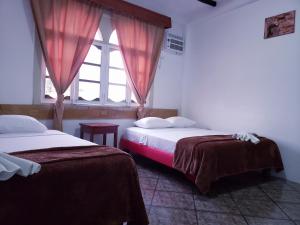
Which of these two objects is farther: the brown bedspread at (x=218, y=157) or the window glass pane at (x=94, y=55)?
the window glass pane at (x=94, y=55)

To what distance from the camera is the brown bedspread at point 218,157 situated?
7.97 ft

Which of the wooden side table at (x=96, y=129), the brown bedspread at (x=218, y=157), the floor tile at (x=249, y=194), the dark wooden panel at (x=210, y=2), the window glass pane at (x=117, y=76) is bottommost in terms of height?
the floor tile at (x=249, y=194)

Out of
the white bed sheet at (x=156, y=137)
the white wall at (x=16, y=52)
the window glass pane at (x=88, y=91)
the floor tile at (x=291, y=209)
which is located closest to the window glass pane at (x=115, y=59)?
the window glass pane at (x=88, y=91)

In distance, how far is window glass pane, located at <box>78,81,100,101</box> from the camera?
3.53 m

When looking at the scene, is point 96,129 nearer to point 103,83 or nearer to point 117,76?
point 103,83

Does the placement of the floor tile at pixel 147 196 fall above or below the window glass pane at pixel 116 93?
below

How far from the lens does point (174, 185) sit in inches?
108

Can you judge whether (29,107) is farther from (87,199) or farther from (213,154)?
(213,154)

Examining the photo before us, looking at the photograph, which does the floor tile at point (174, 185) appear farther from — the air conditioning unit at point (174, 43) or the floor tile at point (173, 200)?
the air conditioning unit at point (174, 43)

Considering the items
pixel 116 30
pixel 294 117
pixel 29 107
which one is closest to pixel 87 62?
pixel 116 30

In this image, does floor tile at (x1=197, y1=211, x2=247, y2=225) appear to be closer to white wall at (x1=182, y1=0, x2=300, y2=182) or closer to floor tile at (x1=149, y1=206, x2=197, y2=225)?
floor tile at (x1=149, y1=206, x2=197, y2=225)

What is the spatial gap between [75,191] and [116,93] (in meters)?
2.59

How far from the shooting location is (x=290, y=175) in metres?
3.09

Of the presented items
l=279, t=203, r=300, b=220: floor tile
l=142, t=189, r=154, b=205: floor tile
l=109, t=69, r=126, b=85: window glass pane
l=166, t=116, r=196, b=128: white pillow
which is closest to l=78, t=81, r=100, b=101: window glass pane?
l=109, t=69, r=126, b=85: window glass pane
